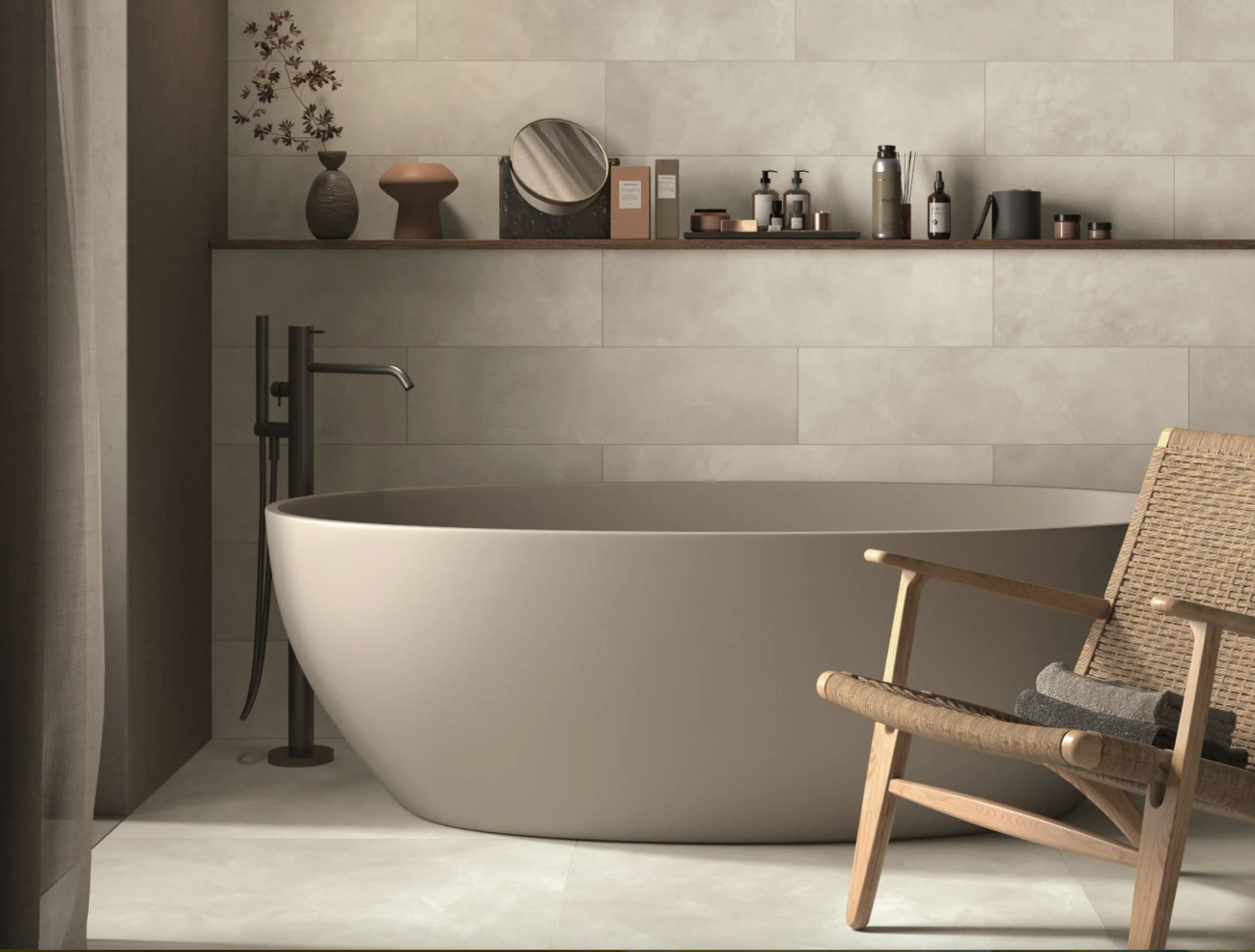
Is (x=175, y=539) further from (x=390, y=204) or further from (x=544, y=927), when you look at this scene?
(x=544, y=927)

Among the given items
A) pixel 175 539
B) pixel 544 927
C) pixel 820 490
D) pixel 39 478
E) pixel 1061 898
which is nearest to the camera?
pixel 39 478

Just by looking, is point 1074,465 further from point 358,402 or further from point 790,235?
point 358,402

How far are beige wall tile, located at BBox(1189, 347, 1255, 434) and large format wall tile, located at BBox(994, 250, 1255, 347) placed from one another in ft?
0.12

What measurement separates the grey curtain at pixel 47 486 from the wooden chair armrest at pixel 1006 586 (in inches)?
46.5

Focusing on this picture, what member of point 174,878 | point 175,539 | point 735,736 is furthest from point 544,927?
point 175,539

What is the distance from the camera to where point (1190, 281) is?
146 inches

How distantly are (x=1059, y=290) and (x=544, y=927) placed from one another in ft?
7.42

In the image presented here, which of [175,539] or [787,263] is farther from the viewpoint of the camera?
[787,263]

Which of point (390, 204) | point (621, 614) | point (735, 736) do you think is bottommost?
point (735, 736)

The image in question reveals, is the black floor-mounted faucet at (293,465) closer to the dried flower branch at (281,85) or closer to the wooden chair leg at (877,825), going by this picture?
the dried flower branch at (281,85)

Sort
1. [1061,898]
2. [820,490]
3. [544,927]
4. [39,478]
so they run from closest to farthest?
[39,478] → [544,927] → [1061,898] → [820,490]

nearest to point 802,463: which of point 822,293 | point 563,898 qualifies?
point 822,293

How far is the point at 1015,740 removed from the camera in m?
1.92

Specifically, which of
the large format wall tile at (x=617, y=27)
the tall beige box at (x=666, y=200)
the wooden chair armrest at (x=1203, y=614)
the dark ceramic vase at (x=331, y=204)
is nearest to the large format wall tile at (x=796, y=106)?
the large format wall tile at (x=617, y=27)
